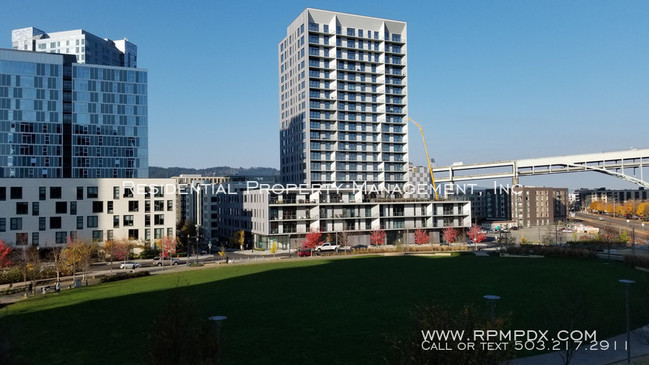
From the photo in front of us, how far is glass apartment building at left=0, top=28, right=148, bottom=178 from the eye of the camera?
12175 centimetres

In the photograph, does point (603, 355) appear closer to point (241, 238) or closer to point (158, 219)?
point (158, 219)

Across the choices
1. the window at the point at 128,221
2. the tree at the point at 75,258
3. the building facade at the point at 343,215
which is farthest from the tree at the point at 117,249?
the building facade at the point at 343,215

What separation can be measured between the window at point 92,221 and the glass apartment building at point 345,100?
53.0 meters

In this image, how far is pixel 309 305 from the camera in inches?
1459

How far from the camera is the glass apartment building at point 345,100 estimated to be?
4771 inches

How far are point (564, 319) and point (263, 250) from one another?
75.2 m

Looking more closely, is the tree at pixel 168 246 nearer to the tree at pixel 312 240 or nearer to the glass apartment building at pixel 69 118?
the tree at pixel 312 240

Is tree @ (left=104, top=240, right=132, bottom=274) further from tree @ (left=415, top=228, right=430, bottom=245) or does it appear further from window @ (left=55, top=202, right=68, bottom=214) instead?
tree @ (left=415, top=228, right=430, bottom=245)

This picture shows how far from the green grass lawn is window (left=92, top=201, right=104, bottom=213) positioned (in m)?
33.6

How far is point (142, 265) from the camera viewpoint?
72.8m

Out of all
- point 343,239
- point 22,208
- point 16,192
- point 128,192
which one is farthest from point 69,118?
point 343,239

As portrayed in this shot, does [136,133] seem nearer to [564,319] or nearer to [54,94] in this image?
[54,94]

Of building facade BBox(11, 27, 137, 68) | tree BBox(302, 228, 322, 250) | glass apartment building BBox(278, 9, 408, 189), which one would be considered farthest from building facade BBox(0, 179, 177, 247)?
building facade BBox(11, 27, 137, 68)

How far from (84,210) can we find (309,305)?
62.6m
